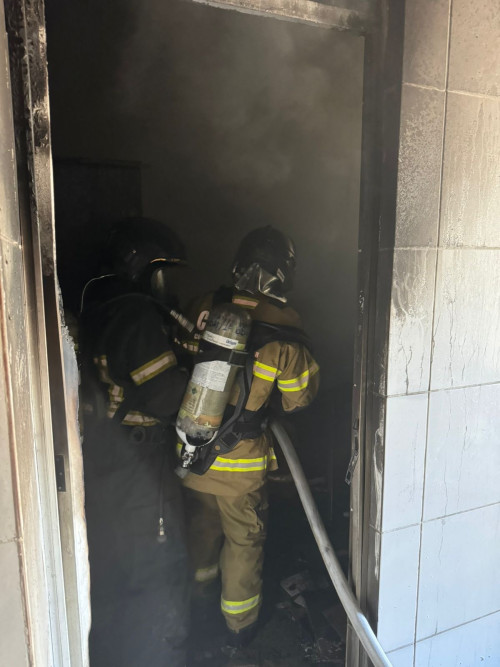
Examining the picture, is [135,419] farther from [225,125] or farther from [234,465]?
[225,125]

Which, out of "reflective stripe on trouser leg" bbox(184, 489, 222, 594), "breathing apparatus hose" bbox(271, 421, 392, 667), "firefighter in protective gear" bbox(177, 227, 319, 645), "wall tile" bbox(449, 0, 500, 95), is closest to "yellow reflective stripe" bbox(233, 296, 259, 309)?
"firefighter in protective gear" bbox(177, 227, 319, 645)

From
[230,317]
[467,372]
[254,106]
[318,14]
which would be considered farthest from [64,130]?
[467,372]

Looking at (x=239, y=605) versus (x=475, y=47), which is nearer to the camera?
(x=475, y=47)

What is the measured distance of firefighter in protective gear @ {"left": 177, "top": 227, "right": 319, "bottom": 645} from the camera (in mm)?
2758

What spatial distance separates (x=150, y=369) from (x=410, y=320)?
136cm

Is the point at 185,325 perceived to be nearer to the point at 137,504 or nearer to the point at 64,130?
the point at 137,504

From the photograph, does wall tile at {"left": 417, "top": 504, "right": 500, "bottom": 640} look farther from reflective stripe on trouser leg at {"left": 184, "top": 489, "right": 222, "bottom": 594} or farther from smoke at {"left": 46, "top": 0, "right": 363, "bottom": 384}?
smoke at {"left": 46, "top": 0, "right": 363, "bottom": 384}

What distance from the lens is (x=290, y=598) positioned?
131 inches

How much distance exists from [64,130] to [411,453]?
3593 mm

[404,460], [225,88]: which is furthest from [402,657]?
[225,88]

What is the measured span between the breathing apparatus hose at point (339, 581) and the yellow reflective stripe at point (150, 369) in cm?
80

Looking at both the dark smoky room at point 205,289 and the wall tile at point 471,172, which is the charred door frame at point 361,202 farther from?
the dark smoky room at point 205,289

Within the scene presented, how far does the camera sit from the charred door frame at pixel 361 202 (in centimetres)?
133

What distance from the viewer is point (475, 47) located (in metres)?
1.98
